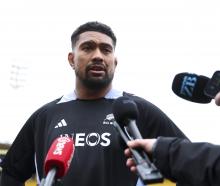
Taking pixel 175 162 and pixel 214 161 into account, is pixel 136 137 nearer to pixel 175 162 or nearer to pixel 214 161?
pixel 175 162

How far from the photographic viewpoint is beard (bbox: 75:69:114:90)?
12.4 ft

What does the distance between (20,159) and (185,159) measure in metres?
2.17

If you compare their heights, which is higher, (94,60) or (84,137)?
(94,60)

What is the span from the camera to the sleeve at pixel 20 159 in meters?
4.04

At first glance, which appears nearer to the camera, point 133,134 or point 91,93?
point 133,134

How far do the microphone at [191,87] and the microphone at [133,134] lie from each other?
0.86 ft

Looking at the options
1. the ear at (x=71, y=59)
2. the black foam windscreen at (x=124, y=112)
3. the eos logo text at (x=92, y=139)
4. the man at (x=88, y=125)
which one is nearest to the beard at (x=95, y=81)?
the man at (x=88, y=125)

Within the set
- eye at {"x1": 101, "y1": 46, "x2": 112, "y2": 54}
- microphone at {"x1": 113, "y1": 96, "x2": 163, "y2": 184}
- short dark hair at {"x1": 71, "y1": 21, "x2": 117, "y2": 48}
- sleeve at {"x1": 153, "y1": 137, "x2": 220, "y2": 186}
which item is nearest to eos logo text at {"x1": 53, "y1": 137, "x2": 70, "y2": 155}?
microphone at {"x1": 113, "y1": 96, "x2": 163, "y2": 184}

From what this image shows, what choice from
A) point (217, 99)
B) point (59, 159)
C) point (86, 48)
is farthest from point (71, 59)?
point (217, 99)

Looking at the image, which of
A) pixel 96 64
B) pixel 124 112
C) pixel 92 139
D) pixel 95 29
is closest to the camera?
pixel 124 112

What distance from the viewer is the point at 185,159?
2139 mm

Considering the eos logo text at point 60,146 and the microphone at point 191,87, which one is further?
the eos logo text at point 60,146

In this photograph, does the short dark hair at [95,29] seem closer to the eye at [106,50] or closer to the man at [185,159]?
the eye at [106,50]

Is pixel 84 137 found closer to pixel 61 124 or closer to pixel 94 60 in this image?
pixel 61 124
